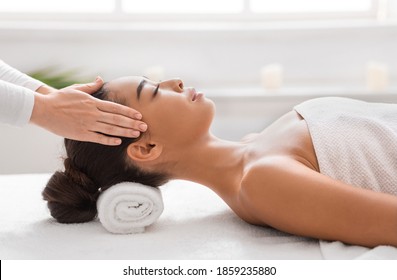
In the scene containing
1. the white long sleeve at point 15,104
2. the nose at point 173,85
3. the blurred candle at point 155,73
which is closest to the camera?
the white long sleeve at point 15,104

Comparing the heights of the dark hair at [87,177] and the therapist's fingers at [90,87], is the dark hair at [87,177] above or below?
below

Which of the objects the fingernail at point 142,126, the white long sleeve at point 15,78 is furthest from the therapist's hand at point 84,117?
the white long sleeve at point 15,78

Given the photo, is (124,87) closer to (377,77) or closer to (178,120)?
(178,120)

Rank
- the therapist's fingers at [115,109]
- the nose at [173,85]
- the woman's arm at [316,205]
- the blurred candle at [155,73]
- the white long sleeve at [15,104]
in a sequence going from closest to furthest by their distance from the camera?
1. the woman's arm at [316,205]
2. the white long sleeve at [15,104]
3. the therapist's fingers at [115,109]
4. the nose at [173,85]
5. the blurred candle at [155,73]

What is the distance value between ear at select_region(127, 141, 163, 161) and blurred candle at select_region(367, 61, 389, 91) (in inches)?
63.5

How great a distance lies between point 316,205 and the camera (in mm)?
1312

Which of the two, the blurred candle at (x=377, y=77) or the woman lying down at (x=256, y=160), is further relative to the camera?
the blurred candle at (x=377, y=77)

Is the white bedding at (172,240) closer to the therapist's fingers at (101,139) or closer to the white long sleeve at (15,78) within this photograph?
the therapist's fingers at (101,139)

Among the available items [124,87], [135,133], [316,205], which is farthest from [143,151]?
[316,205]

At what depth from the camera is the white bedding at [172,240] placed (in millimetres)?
1319

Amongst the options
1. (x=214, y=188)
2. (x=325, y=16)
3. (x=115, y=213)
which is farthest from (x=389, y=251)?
(x=325, y=16)

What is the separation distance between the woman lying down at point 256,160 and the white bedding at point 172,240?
38mm

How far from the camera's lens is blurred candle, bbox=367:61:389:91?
9.34 feet

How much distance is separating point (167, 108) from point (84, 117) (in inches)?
8.4
